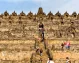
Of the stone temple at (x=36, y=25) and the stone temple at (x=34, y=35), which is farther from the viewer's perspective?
the stone temple at (x=36, y=25)

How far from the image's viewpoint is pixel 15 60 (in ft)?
77.9

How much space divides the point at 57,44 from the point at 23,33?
6.09 meters

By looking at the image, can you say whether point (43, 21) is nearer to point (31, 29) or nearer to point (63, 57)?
point (31, 29)

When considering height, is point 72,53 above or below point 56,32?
below

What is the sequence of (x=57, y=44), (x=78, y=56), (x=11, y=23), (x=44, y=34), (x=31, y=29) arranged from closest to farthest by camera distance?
(x=78, y=56)
(x=57, y=44)
(x=44, y=34)
(x=31, y=29)
(x=11, y=23)

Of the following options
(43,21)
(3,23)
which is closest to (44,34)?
(43,21)

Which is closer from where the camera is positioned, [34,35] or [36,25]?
[34,35]

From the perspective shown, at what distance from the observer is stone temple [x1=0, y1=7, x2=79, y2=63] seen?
25156 millimetres

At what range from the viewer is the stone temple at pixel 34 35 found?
25.2 meters

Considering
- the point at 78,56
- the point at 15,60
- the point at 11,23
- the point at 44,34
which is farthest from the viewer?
the point at 11,23

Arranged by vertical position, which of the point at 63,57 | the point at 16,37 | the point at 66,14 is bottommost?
the point at 63,57

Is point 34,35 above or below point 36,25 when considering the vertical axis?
below

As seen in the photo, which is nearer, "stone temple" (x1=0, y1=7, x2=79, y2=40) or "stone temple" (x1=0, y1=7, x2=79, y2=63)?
"stone temple" (x1=0, y1=7, x2=79, y2=63)

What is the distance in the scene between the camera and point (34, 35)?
33.5 meters
